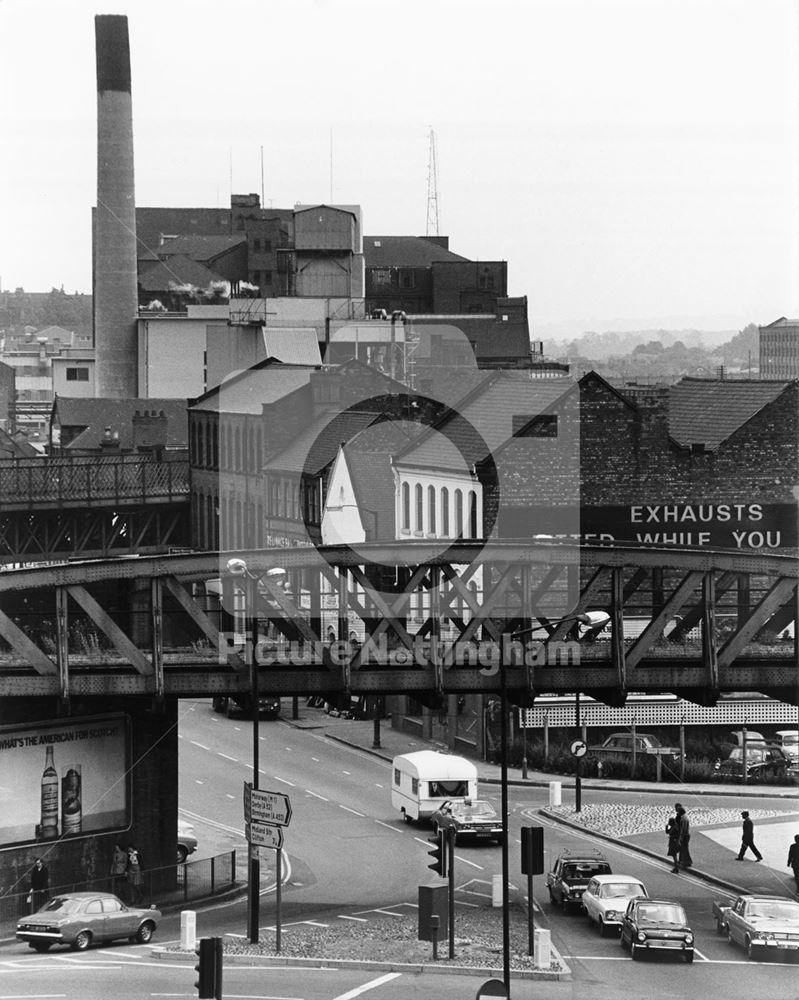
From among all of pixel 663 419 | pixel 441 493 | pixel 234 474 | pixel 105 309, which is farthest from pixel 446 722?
pixel 105 309

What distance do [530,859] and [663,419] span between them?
37368 millimetres

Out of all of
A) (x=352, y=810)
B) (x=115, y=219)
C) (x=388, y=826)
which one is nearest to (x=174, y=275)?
(x=115, y=219)

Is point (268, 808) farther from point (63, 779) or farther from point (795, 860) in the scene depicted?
point (795, 860)

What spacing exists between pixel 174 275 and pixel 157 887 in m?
107

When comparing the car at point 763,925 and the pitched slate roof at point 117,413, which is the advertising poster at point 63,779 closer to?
the car at point 763,925

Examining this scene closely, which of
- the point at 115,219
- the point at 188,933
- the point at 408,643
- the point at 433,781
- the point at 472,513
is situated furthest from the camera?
the point at 115,219

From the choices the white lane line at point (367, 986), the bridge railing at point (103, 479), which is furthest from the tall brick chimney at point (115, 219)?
the white lane line at point (367, 986)

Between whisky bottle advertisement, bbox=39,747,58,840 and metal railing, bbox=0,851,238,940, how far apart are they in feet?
3.57

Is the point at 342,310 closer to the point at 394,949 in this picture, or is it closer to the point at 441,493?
the point at 441,493

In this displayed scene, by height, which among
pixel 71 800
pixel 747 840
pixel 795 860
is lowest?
pixel 747 840

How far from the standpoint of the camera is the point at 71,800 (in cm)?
3875

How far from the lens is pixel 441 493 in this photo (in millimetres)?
66750

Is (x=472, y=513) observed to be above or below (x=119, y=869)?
above

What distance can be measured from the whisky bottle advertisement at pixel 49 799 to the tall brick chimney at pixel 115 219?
84620 mm
